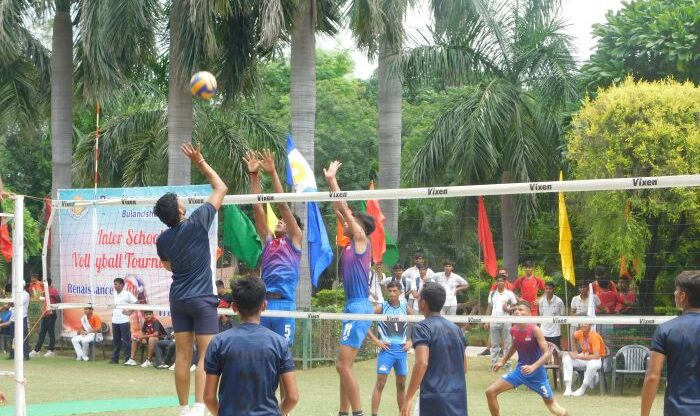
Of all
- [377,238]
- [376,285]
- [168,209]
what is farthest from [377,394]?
[377,238]

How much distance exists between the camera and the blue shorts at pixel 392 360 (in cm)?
1220

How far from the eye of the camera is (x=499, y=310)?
18.6 m

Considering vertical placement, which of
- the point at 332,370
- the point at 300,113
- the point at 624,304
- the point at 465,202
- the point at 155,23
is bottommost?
the point at 332,370

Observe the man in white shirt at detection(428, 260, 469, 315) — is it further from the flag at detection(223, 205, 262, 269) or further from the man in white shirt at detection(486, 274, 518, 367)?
the flag at detection(223, 205, 262, 269)

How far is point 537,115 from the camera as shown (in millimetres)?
23719

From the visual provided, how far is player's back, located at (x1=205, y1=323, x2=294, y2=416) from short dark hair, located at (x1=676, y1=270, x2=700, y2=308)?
275cm

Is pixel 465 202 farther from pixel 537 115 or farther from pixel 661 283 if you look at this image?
pixel 661 283

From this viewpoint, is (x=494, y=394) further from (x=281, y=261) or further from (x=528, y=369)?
(x=281, y=261)

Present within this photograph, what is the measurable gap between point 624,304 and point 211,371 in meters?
11.6

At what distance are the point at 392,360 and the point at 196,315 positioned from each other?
3343mm

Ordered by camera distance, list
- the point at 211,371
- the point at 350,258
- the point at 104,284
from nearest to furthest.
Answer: the point at 211,371 < the point at 350,258 < the point at 104,284

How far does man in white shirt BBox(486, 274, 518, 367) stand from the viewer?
61.1ft

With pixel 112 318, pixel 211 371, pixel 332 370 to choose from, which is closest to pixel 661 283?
pixel 332 370

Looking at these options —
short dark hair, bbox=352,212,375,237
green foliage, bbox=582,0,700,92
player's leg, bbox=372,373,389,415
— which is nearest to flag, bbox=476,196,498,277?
player's leg, bbox=372,373,389,415
